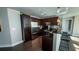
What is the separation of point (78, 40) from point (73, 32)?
0.35 ft

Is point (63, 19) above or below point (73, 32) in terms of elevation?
above

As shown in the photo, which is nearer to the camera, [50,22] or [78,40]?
[78,40]

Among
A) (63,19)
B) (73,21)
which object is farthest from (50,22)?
(73,21)

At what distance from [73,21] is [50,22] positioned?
1.20 feet

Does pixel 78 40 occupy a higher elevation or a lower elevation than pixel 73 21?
lower
